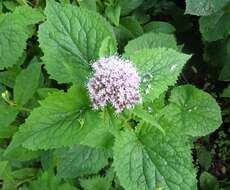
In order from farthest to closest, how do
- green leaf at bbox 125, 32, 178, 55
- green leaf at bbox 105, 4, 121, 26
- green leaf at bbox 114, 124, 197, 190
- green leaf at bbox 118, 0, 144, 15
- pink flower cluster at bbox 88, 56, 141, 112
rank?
green leaf at bbox 118, 0, 144, 15
green leaf at bbox 105, 4, 121, 26
green leaf at bbox 125, 32, 178, 55
green leaf at bbox 114, 124, 197, 190
pink flower cluster at bbox 88, 56, 141, 112

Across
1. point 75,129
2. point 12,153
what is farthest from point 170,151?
point 12,153

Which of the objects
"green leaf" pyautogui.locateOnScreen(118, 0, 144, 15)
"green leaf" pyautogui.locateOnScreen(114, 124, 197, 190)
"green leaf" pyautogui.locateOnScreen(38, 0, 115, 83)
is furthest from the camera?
"green leaf" pyautogui.locateOnScreen(118, 0, 144, 15)

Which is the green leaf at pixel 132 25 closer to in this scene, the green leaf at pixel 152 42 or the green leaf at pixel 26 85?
the green leaf at pixel 152 42

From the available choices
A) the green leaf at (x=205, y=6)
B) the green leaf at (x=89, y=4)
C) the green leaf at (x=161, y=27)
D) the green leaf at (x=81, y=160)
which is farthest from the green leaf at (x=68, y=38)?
the green leaf at (x=161, y=27)

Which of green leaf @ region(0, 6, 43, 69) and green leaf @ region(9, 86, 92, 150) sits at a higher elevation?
green leaf @ region(0, 6, 43, 69)

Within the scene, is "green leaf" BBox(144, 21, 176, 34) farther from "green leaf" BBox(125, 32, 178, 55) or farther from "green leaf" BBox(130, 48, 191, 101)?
"green leaf" BBox(130, 48, 191, 101)

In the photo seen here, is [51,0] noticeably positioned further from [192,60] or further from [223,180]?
[223,180]

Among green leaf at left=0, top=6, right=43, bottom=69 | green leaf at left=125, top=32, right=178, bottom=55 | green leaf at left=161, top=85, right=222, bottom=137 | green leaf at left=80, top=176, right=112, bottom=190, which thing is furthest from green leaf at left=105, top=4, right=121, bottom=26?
green leaf at left=80, top=176, right=112, bottom=190
